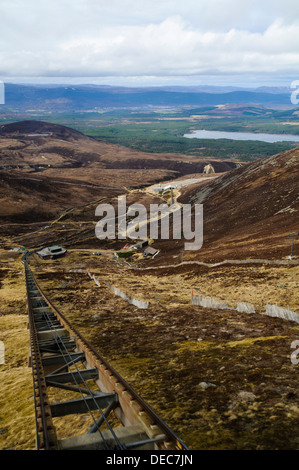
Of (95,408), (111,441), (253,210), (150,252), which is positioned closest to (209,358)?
(95,408)

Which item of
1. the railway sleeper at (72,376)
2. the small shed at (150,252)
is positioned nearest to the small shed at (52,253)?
the small shed at (150,252)

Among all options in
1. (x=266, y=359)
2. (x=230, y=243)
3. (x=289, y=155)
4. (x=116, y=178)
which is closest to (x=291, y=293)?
(x=266, y=359)

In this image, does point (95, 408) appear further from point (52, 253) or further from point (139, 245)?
point (139, 245)

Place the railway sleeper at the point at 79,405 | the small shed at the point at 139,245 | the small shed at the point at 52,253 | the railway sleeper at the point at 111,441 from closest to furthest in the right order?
the railway sleeper at the point at 111,441, the railway sleeper at the point at 79,405, the small shed at the point at 52,253, the small shed at the point at 139,245

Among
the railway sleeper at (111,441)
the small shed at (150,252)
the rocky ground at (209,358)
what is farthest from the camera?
the small shed at (150,252)

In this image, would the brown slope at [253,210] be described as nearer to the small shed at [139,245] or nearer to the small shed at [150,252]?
the small shed at [150,252]

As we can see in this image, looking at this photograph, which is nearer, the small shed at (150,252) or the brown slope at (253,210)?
the brown slope at (253,210)

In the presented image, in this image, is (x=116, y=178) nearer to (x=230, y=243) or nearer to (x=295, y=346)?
(x=230, y=243)
